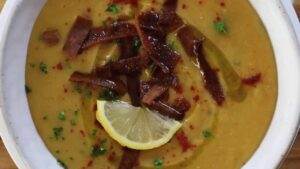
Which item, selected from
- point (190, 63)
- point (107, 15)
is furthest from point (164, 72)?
point (107, 15)

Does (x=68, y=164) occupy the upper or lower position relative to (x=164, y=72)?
lower

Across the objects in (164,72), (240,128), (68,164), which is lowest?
(68,164)

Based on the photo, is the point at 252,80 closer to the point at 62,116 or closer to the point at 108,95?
the point at 108,95

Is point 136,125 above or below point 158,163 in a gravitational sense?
above

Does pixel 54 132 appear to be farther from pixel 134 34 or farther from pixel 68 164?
pixel 134 34

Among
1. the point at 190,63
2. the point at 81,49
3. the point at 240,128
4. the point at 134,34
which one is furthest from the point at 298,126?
the point at 81,49

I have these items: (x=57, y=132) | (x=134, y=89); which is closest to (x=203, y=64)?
(x=134, y=89)

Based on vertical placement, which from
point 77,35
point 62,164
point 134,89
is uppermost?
point 77,35
